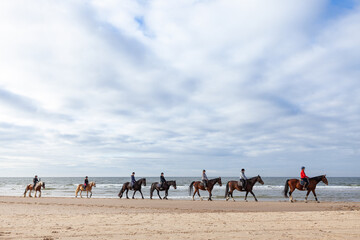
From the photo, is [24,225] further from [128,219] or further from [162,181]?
[162,181]

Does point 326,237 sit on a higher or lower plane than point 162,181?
lower

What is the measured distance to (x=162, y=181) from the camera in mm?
24953

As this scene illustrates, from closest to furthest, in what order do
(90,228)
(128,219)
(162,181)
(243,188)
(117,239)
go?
(117,239) < (90,228) < (128,219) < (243,188) < (162,181)

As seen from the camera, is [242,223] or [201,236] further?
[242,223]

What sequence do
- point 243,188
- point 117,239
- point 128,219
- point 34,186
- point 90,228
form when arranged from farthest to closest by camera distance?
point 34,186, point 243,188, point 128,219, point 90,228, point 117,239

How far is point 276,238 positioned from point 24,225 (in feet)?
26.1

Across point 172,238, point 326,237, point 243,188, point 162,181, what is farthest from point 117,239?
point 162,181

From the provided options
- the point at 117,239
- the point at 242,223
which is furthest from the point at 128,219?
the point at 242,223

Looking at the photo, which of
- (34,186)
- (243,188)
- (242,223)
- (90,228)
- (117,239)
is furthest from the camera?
(34,186)

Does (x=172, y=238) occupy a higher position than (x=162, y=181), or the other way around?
(x=162, y=181)

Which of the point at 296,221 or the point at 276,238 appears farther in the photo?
the point at 296,221

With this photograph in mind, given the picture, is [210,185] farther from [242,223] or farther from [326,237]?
[326,237]

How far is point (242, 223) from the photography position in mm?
10109

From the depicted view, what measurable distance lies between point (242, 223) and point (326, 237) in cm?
287
